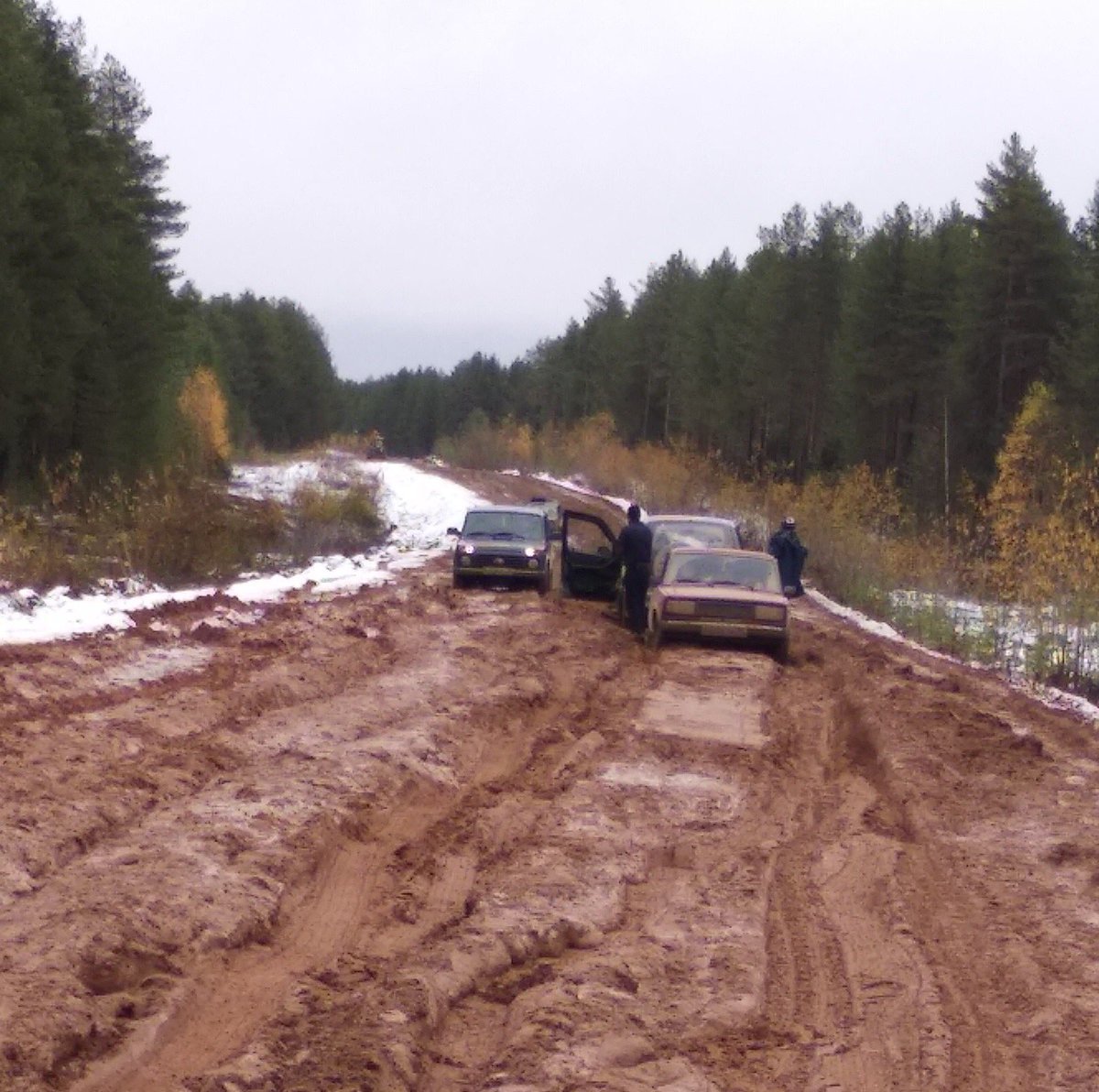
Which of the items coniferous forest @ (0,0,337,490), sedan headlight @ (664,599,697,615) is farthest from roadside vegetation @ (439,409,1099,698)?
coniferous forest @ (0,0,337,490)

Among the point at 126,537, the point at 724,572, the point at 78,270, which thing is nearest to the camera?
the point at 724,572

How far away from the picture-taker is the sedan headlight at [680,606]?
743 inches

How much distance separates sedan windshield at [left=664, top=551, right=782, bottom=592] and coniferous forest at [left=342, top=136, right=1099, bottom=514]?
1189 cm

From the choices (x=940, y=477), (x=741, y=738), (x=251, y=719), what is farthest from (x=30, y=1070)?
(x=940, y=477)

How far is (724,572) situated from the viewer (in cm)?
1994

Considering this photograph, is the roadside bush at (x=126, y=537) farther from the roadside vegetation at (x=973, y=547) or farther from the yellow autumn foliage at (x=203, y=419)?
the yellow autumn foliage at (x=203, y=419)

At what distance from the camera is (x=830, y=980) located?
6.78m

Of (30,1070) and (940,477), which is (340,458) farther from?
(30,1070)

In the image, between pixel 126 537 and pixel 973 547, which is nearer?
pixel 126 537

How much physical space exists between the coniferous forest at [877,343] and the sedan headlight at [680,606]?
13.4 meters

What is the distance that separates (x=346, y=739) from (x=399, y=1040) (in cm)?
613

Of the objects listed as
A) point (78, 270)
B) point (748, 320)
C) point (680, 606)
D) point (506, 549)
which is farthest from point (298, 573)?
point (748, 320)

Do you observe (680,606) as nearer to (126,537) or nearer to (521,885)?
(126,537)

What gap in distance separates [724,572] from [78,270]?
2405 centimetres
